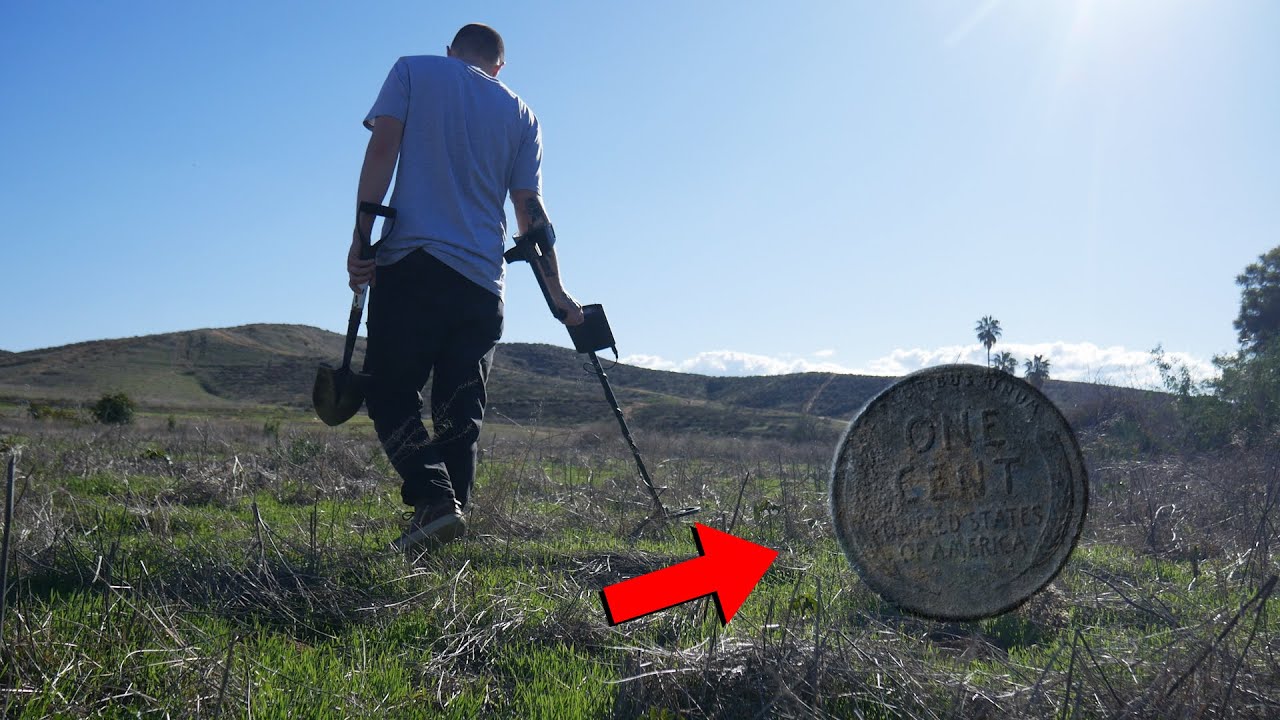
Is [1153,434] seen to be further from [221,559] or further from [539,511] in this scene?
[221,559]

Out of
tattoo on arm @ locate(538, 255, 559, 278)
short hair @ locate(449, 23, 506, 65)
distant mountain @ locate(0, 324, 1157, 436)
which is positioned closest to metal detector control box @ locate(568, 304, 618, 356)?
tattoo on arm @ locate(538, 255, 559, 278)

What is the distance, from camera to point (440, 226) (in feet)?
11.7

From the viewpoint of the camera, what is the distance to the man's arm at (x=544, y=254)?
4172 mm

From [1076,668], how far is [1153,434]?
10.7m

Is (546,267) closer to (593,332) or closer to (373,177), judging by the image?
(593,332)

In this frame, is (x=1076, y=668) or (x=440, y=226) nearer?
(x=1076, y=668)

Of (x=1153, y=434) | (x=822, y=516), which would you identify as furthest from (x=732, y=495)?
(x=1153, y=434)

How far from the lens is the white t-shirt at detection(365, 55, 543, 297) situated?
3.57m

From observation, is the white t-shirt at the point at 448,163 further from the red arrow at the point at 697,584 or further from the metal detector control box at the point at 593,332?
the red arrow at the point at 697,584

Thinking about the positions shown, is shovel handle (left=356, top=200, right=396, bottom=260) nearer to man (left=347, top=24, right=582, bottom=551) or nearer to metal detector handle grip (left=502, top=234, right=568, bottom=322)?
man (left=347, top=24, right=582, bottom=551)

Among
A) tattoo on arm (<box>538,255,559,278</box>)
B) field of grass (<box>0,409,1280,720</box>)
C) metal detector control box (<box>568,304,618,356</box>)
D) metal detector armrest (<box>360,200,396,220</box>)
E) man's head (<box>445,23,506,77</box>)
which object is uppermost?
man's head (<box>445,23,506,77</box>)

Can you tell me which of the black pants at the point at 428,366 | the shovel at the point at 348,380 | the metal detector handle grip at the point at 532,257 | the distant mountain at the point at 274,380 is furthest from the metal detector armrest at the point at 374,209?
the distant mountain at the point at 274,380

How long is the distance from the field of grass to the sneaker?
8cm

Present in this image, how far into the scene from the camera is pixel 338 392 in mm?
3578
